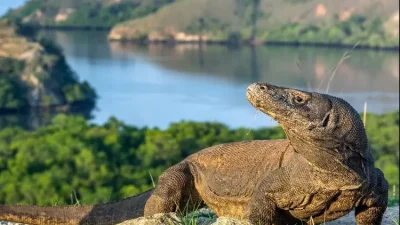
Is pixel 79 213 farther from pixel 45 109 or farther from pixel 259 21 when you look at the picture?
pixel 259 21

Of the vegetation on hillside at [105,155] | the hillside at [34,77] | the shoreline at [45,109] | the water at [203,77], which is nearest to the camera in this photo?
the vegetation on hillside at [105,155]

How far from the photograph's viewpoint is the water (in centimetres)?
4653

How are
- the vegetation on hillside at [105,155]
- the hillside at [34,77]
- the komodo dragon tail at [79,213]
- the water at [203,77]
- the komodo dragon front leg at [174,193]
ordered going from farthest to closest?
1. the hillside at [34,77]
2. the water at [203,77]
3. the vegetation on hillside at [105,155]
4. the komodo dragon tail at [79,213]
5. the komodo dragon front leg at [174,193]

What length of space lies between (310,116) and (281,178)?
605 millimetres

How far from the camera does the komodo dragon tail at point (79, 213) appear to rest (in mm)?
5016

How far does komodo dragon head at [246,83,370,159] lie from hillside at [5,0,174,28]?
115 m

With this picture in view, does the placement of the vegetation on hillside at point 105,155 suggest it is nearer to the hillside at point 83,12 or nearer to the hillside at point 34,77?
the hillside at point 34,77

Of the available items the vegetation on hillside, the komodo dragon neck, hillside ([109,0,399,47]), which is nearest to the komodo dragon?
the komodo dragon neck

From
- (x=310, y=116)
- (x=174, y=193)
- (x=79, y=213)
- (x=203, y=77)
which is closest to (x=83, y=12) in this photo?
(x=203, y=77)

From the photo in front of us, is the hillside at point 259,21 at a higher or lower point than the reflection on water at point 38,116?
higher

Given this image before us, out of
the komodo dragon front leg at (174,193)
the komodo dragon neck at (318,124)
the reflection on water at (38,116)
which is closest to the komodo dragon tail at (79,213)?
the komodo dragon front leg at (174,193)

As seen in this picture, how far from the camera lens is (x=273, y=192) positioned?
165 inches

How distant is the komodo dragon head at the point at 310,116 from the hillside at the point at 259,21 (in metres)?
88.8

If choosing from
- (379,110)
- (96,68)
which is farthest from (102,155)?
(96,68)
